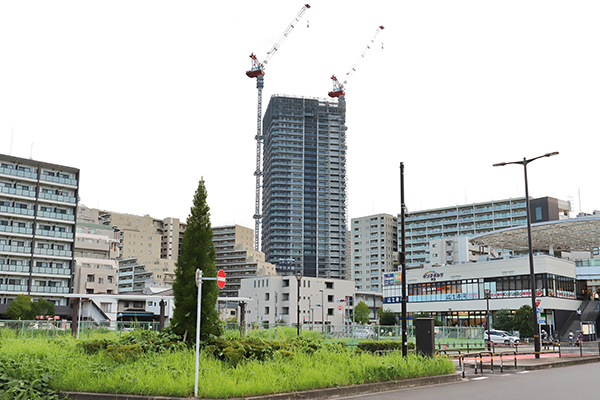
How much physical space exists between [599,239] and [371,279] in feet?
276

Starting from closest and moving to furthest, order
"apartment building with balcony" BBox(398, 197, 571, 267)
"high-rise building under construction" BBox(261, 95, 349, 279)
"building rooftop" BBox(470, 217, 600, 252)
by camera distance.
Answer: "building rooftop" BBox(470, 217, 600, 252), "apartment building with balcony" BBox(398, 197, 571, 267), "high-rise building under construction" BBox(261, 95, 349, 279)

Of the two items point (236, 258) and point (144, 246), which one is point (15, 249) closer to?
point (144, 246)

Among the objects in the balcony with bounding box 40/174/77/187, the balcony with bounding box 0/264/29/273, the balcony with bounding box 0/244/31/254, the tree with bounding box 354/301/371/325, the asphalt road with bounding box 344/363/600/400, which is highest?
the balcony with bounding box 40/174/77/187

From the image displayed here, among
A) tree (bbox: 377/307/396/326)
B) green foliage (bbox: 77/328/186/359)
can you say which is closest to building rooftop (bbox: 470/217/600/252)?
tree (bbox: 377/307/396/326)

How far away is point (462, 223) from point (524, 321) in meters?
74.4

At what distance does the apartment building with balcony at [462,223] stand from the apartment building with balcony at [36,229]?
207ft

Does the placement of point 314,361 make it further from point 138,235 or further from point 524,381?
point 138,235

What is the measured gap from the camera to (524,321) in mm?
59812

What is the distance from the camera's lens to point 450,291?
79.2 meters

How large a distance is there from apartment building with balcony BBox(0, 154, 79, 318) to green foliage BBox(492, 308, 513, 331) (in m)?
52.5

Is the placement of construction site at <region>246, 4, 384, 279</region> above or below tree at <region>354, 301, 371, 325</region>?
above

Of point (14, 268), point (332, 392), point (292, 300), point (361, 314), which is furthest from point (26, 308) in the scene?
point (361, 314)

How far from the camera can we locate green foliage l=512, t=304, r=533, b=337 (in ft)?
194

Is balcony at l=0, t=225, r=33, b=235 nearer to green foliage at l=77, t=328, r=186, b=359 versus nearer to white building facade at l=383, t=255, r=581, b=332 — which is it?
white building facade at l=383, t=255, r=581, b=332
